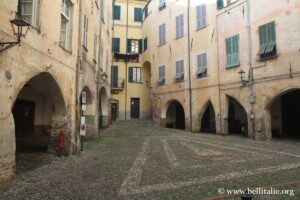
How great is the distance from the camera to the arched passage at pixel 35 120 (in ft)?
30.5

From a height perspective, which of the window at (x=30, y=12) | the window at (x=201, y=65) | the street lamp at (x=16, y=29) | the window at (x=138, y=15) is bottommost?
the street lamp at (x=16, y=29)

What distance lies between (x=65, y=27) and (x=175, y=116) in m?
15.3

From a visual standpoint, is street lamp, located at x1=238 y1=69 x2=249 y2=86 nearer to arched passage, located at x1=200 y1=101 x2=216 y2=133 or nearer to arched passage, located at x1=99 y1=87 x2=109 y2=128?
arched passage, located at x1=200 y1=101 x2=216 y2=133

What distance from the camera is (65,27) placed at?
31.4 feet

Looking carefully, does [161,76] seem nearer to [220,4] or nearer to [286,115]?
[220,4]

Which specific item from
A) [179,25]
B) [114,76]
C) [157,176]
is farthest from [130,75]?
[157,176]

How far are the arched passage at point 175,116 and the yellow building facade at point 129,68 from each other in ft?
15.6

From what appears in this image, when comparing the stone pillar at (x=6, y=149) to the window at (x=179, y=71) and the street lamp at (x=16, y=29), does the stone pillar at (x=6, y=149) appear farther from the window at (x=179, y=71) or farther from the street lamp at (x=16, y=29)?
the window at (x=179, y=71)

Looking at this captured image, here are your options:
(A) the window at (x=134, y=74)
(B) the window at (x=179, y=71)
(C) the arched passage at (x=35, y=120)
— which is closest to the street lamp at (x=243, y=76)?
(B) the window at (x=179, y=71)

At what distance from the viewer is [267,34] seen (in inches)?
558

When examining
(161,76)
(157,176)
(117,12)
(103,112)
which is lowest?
(157,176)

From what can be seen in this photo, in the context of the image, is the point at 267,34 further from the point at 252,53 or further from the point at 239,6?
the point at 239,6

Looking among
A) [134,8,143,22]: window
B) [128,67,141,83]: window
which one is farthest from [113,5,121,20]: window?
[128,67,141,83]: window

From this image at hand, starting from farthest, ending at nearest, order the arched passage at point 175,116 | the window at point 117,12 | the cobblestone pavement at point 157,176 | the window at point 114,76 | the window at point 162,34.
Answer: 1. the window at point 117,12
2. the window at point 114,76
3. the arched passage at point 175,116
4. the window at point 162,34
5. the cobblestone pavement at point 157,176
